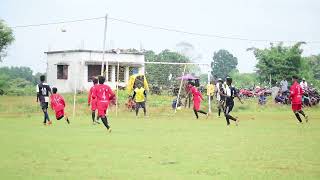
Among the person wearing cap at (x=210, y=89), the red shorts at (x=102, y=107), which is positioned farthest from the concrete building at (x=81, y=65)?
the red shorts at (x=102, y=107)

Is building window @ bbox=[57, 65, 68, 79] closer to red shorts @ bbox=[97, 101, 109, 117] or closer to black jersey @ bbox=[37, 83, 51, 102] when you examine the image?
black jersey @ bbox=[37, 83, 51, 102]

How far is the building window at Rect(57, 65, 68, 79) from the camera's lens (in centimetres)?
5788

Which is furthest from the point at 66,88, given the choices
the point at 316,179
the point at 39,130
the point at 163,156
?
the point at 316,179

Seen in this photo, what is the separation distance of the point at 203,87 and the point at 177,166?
3301 cm

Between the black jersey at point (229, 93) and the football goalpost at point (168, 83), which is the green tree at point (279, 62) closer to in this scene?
the football goalpost at point (168, 83)

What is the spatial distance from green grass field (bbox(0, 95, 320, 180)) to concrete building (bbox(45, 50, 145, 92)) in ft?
111

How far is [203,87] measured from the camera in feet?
145

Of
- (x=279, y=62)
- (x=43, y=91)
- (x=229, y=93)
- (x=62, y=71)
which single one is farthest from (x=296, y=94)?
Answer: (x=62, y=71)

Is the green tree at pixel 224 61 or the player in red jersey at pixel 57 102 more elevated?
the green tree at pixel 224 61

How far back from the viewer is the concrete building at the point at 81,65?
54875 mm

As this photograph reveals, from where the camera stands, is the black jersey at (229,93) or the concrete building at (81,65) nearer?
the black jersey at (229,93)

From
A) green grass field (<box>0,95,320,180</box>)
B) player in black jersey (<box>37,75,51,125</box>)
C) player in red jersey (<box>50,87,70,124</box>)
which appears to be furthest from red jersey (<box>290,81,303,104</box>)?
player in black jersey (<box>37,75,51,125</box>)

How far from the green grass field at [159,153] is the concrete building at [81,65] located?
111 ft

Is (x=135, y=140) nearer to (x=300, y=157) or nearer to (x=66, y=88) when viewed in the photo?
(x=300, y=157)
